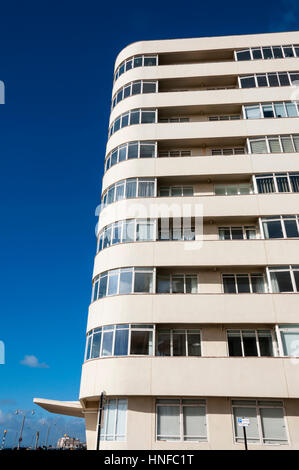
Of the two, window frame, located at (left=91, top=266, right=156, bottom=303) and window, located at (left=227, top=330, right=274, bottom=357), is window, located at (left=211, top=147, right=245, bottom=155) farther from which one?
window, located at (left=227, top=330, right=274, bottom=357)

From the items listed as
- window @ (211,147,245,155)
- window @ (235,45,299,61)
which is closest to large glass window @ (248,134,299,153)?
window @ (211,147,245,155)

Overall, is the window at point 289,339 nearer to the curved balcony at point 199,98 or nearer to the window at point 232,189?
the window at point 232,189

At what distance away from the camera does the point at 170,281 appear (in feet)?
71.1

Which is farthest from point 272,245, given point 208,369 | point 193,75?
point 193,75

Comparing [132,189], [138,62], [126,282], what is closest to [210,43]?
[138,62]

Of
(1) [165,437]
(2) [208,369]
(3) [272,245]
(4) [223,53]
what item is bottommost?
(1) [165,437]

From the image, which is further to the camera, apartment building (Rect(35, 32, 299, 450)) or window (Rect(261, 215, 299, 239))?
window (Rect(261, 215, 299, 239))

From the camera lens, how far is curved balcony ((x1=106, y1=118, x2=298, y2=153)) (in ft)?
82.3

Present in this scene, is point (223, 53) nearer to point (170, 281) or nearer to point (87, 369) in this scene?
point (170, 281)

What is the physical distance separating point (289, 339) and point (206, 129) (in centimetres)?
1579

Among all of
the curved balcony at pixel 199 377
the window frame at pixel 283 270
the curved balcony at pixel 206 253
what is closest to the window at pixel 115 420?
the curved balcony at pixel 199 377

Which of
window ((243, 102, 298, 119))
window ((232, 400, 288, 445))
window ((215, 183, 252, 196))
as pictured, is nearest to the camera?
window ((232, 400, 288, 445))

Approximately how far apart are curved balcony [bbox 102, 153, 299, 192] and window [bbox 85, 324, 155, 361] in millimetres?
10761

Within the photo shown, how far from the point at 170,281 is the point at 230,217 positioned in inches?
232
